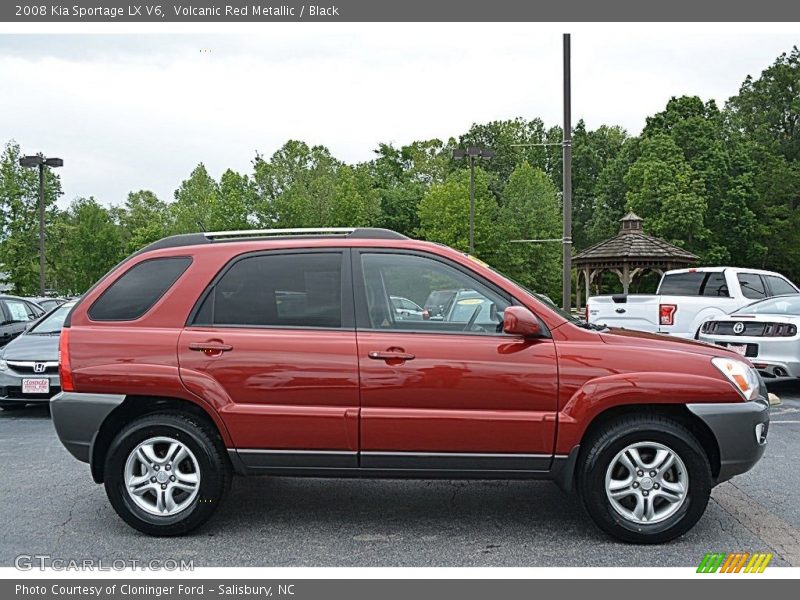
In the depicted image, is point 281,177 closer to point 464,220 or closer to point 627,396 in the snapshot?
point 464,220

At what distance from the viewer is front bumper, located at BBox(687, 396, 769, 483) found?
4.46 meters

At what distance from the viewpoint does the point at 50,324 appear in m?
10.2

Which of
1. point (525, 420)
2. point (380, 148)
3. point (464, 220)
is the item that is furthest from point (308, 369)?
point (380, 148)

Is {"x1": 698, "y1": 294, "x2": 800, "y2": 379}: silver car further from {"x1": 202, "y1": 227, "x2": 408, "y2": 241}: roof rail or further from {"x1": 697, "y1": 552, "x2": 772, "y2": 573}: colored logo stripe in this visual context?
{"x1": 202, "y1": 227, "x2": 408, "y2": 241}: roof rail

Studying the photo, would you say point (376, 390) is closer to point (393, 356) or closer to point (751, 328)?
point (393, 356)

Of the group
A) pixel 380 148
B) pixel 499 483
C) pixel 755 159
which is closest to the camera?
pixel 499 483

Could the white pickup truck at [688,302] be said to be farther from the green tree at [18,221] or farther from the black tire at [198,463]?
the green tree at [18,221]

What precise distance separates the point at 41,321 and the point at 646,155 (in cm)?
4285

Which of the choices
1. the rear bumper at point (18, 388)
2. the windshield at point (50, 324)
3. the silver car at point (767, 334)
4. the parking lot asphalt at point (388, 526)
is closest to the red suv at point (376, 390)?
the parking lot asphalt at point (388, 526)

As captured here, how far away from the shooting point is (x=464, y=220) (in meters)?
42.8

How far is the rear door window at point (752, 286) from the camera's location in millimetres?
13477

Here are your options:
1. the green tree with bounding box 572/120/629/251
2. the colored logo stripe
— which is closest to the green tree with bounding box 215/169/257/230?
the green tree with bounding box 572/120/629/251

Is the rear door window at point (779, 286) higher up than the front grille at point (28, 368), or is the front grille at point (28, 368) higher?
the rear door window at point (779, 286)

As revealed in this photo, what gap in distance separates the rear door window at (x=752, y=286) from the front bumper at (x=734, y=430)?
9.77 metres
